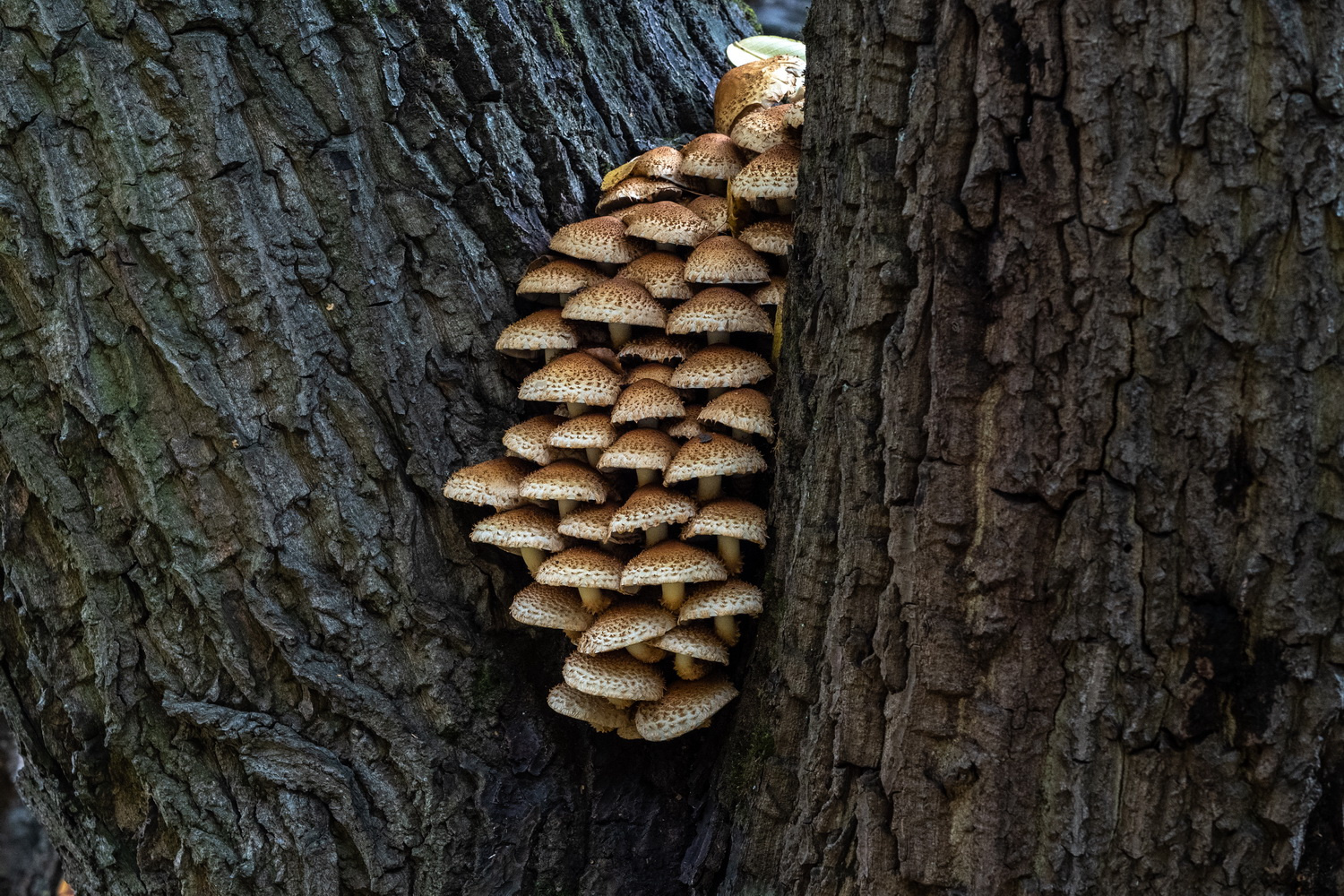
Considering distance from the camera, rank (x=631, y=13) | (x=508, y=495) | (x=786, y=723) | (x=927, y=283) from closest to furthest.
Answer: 1. (x=927, y=283)
2. (x=786, y=723)
3. (x=508, y=495)
4. (x=631, y=13)

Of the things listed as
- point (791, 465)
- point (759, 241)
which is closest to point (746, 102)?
point (759, 241)

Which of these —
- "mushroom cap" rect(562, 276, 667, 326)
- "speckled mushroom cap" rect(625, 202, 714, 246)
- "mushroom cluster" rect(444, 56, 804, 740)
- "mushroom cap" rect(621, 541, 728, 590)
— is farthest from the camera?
"speckled mushroom cap" rect(625, 202, 714, 246)

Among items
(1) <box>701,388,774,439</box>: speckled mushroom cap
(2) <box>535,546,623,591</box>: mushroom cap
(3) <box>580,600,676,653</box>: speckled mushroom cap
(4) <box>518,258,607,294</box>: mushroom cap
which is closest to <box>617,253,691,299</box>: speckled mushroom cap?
(4) <box>518,258,607,294</box>: mushroom cap

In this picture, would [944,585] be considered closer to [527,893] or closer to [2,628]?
[527,893]

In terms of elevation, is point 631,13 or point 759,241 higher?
point 631,13

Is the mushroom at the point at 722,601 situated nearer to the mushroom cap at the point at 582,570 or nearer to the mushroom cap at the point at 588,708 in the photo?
the mushroom cap at the point at 582,570

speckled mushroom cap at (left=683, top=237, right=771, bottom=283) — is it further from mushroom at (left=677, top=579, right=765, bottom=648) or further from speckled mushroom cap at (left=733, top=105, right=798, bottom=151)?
mushroom at (left=677, top=579, right=765, bottom=648)
